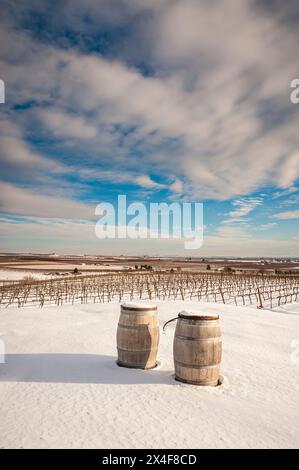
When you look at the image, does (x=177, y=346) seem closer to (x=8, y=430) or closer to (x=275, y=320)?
(x=8, y=430)

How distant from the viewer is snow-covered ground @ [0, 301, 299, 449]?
2.99 m

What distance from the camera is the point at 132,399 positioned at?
3.73 m

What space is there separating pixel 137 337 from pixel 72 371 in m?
1.06

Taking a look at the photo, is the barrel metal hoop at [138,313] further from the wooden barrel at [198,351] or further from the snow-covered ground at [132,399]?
the snow-covered ground at [132,399]

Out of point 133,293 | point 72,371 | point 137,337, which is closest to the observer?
point 72,371

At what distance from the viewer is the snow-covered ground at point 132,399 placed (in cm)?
299

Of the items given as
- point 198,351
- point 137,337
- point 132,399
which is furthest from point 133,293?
point 132,399

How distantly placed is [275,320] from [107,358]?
6.43 m

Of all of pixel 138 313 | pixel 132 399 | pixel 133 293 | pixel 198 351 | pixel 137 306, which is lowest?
pixel 133 293

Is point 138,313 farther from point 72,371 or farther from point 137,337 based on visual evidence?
point 72,371

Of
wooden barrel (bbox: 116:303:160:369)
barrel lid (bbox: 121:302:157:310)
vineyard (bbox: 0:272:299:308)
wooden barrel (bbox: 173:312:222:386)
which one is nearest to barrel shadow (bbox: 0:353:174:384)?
wooden barrel (bbox: 116:303:160:369)

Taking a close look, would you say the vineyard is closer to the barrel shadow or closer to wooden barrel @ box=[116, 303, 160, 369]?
the barrel shadow

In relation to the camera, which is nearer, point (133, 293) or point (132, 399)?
point (132, 399)
